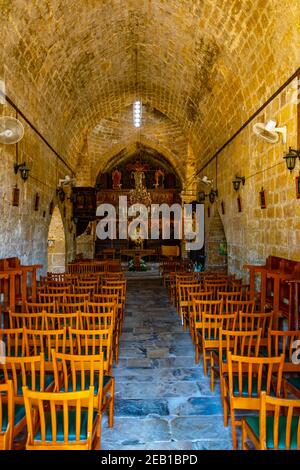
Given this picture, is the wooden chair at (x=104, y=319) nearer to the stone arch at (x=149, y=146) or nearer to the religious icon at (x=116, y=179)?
the stone arch at (x=149, y=146)

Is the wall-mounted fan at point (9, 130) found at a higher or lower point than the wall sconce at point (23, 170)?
higher

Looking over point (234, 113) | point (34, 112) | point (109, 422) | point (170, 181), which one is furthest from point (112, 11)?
point (170, 181)

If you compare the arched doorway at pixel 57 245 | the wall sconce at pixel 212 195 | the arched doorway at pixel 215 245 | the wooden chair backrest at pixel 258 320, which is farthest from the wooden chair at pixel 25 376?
the arched doorway at pixel 215 245

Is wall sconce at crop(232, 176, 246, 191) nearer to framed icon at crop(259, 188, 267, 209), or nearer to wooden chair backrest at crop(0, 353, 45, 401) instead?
framed icon at crop(259, 188, 267, 209)

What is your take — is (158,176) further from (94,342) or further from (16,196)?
(94,342)

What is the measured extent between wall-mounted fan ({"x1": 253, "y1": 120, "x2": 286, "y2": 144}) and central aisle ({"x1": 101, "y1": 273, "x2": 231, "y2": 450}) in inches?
135

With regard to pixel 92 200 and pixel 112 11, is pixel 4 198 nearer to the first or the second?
pixel 112 11

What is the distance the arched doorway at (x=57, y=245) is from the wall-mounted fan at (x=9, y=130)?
5293 millimetres

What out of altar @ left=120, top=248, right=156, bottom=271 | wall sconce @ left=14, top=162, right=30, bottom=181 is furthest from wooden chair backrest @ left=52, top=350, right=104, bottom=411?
altar @ left=120, top=248, right=156, bottom=271

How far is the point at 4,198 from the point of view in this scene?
606 cm

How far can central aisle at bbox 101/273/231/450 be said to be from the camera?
2.99m

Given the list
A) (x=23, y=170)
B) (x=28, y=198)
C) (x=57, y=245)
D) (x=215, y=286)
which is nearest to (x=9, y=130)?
(x=23, y=170)

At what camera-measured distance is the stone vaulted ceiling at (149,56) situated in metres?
5.84

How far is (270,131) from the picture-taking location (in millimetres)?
5773
